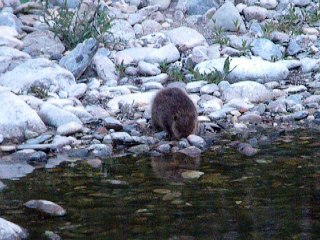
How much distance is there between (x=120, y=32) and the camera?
12219mm

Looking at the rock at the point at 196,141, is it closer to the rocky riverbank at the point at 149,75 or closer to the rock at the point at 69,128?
the rocky riverbank at the point at 149,75

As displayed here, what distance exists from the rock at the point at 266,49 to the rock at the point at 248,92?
3.56 feet

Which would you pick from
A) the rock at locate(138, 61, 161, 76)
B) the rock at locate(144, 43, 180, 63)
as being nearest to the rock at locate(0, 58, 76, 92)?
the rock at locate(138, 61, 161, 76)

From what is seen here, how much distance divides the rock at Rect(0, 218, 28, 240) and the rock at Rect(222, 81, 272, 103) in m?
4.73

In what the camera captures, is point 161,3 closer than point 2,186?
No

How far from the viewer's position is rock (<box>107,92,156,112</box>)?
33.2ft

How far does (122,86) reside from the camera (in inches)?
423

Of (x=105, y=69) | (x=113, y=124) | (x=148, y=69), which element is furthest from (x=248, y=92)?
(x=113, y=124)

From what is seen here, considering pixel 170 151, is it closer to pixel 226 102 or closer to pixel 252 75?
pixel 226 102

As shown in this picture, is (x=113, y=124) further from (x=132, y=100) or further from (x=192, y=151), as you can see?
(x=192, y=151)

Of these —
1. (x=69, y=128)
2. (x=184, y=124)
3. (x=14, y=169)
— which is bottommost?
(x=14, y=169)

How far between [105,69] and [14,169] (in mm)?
3184

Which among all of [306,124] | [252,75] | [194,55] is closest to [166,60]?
[194,55]

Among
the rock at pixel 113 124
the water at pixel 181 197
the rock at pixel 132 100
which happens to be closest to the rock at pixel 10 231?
the water at pixel 181 197
